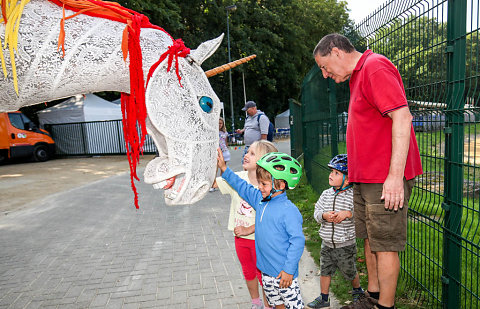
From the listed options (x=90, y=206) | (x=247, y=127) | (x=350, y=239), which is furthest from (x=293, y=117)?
(x=350, y=239)

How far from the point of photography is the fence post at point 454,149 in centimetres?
211

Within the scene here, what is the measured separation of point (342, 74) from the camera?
2205 mm

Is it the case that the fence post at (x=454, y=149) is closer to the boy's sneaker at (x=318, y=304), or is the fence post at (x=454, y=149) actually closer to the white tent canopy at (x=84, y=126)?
the boy's sneaker at (x=318, y=304)

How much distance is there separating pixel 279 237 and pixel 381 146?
2.72 feet

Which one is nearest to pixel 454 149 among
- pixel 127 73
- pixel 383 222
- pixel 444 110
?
pixel 444 110

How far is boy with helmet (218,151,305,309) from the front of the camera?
2.10 metres

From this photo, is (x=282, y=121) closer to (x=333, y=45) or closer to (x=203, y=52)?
(x=333, y=45)

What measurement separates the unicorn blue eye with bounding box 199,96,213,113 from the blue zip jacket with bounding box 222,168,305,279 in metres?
0.79

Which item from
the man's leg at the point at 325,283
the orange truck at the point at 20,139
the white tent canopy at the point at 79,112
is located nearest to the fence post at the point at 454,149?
the man's leg at the point at 325,283

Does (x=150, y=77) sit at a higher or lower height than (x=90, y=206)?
higher

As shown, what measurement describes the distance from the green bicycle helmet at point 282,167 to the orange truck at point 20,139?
15.5 metres

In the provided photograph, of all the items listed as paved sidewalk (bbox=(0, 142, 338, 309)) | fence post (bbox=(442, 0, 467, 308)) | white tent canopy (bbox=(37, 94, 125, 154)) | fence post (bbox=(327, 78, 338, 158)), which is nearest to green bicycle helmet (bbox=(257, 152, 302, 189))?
fence post (bbox=(442, 0, 467, 308))

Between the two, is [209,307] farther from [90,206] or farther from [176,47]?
[90,206]

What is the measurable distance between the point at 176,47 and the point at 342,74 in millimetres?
1094
